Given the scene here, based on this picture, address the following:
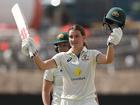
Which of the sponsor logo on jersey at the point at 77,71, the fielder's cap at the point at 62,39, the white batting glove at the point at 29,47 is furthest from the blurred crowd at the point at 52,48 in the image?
the white batting glove at the point at 29,47

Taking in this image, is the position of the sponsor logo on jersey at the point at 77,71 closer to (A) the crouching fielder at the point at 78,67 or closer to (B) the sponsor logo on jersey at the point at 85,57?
(A) the crouching fielder at the point at 78,67

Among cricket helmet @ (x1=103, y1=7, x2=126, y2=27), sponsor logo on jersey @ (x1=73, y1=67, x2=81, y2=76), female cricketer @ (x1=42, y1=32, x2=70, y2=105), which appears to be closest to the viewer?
cricket helmet @ (x1=103, y1=7, x2=126, y2=27)

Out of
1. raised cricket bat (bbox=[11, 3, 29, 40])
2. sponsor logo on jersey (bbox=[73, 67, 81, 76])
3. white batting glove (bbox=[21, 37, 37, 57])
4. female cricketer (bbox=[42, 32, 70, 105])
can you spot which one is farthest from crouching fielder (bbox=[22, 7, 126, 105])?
female cricketer (bbox=[42, 32, 70, 105])

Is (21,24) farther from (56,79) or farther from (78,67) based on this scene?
(56,79)

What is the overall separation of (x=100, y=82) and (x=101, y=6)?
12555 mm

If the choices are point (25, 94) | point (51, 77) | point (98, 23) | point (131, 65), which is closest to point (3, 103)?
point (25, 94)

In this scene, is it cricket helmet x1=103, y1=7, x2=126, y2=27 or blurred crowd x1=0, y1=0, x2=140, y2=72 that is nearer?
cricket helmet x1=103, y1=7, x2=126, y2=27

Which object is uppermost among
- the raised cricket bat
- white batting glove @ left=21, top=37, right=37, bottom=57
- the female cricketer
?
the raised cricket bat

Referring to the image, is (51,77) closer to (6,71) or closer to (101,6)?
(6,71)

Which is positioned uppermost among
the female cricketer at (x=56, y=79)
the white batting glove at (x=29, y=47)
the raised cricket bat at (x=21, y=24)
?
the raised cricket bat at (x=21, y=24)

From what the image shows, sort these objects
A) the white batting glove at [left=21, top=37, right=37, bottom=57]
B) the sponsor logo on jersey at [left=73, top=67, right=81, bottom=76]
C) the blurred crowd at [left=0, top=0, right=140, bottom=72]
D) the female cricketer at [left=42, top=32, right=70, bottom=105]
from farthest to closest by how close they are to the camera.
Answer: the blurred crowd at [left=0, top=0, right=140, bottom=72] < the female cricketer at [left=42, top=32, right=70, bottom=105] < the sponsor logo on jersey at [left=73, top=67, right=81, bottom=76] < the white batting glove at [left=21, top=37, right=37, bottom=57]

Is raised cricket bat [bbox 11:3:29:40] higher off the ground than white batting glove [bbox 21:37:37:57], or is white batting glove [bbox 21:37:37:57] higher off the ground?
raised cricket bat [bbox 11:3:29:40]

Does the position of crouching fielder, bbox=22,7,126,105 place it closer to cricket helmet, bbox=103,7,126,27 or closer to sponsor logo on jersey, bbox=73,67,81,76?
sponsor logo on jersey, bbox=73,67,81,76

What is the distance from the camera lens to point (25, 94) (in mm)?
16031
